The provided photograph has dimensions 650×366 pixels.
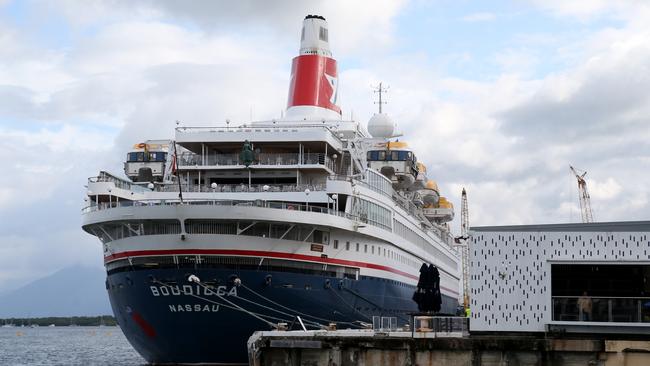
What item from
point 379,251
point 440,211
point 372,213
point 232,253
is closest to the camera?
point 232,253

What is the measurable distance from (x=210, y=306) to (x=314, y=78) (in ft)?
81.9

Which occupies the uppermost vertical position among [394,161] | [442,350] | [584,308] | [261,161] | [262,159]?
[394,161]

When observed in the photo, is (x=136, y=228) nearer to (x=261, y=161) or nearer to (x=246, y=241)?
(x=246, y=241)

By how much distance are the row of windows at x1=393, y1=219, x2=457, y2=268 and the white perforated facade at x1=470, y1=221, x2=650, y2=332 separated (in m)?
23.4

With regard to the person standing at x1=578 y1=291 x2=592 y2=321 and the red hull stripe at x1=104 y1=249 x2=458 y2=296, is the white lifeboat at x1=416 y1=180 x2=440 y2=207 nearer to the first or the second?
the red hull stripe at x1=104 y1=249 x2=458 y2=296

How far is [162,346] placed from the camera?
44406 mm

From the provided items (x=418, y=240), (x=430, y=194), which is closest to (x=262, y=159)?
(x=418, y=240)

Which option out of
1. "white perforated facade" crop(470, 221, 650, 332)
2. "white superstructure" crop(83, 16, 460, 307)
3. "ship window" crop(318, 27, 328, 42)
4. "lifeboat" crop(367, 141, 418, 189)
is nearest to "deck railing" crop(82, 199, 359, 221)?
"white superstructure" crop(83, 16, 460, 307)

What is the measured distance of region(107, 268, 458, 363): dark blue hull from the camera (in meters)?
42.2

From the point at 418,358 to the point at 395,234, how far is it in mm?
26185

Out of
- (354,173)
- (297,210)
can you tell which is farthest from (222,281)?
(354,173)

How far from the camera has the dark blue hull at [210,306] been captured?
4225cm

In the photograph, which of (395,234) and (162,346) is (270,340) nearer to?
(162,346)

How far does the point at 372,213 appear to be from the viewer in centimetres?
5019
